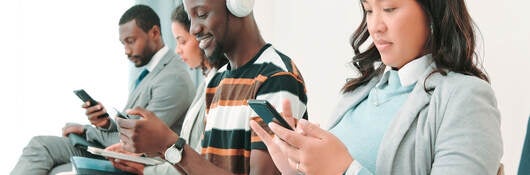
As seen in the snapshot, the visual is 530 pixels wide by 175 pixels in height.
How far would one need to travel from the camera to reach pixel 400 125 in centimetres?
115

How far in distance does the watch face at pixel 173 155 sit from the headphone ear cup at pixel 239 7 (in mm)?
408

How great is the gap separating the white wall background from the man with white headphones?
52.0 inches

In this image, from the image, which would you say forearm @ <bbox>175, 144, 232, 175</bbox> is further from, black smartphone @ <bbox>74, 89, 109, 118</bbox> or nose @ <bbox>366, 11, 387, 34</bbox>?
black smartphone @ <bbox>74, 89, 109, 118</bbox>

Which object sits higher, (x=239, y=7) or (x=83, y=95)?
(x=239, y=7)

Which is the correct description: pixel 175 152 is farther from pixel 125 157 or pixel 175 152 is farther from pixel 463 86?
pixel 463 86

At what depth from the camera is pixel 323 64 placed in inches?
128

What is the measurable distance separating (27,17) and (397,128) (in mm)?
2818

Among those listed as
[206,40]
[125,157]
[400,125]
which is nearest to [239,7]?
[206,40]

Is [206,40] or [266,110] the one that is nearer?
[266,110]

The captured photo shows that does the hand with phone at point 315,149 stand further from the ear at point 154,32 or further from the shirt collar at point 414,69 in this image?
the ear at point 154,32

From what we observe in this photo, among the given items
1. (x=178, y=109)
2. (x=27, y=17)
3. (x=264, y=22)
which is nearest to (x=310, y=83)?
(x=264, y=22)

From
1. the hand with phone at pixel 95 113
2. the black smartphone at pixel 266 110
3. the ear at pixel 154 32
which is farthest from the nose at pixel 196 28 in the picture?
the ear at pixel 154 32

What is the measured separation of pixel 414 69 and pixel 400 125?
0.14m

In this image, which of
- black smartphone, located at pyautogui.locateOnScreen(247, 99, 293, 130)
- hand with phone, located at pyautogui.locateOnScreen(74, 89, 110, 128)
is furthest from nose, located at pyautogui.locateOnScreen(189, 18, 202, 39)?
hand with phone, located at pyautogui.locateOnScreen(74, 89, 110, 128)
